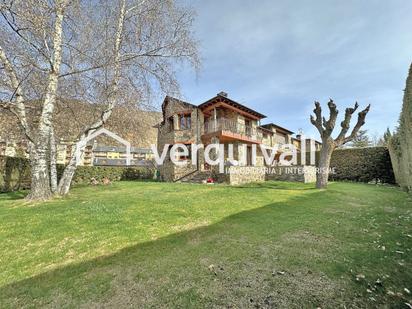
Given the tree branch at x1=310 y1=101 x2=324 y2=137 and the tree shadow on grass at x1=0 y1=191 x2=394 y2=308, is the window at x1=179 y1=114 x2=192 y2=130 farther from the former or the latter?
the tree shadow on grass at x1=0 y1=191 x2=394 y2=308

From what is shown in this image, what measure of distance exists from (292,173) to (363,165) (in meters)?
7.02

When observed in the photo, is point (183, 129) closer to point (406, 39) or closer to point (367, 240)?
point (406, 39)

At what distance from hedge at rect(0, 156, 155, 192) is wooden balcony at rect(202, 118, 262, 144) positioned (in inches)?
304

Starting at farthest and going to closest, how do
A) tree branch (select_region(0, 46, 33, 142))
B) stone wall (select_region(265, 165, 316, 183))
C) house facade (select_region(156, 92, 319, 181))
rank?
1. house facade (select_region(156, 92, 319, 181))
2. stone wall (select_region(265, 165, 316, 183))
3. tree branch (select_region(0, 46, 33, 142))

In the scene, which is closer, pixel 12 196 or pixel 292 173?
pixel 12 196

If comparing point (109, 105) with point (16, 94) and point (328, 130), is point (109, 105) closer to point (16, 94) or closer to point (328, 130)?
point (16, 94)

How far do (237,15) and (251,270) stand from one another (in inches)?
434

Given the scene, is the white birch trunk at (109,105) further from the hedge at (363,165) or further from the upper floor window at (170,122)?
the hedge at (363,165)

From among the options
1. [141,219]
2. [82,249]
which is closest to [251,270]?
[82,249]

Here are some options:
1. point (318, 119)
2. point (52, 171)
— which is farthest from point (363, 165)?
point (52, 171)

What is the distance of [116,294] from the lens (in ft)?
8.30

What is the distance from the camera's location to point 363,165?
19.1m

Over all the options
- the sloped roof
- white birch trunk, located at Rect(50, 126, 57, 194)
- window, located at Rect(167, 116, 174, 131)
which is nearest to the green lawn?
white birch trunk, located at Rect(50, 126, 57, 194)

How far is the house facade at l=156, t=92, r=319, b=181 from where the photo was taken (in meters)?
18.6
